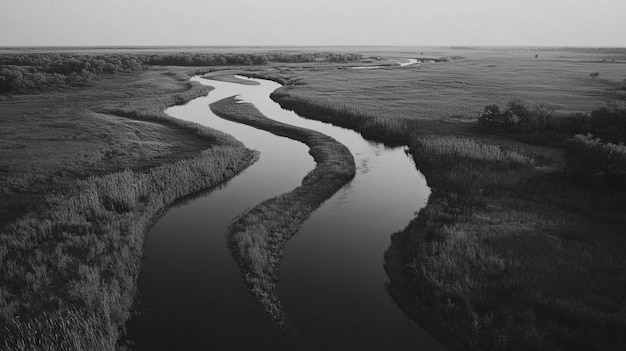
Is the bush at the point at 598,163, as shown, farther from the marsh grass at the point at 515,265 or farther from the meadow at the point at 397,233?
the marsh grass at the point at 515,265

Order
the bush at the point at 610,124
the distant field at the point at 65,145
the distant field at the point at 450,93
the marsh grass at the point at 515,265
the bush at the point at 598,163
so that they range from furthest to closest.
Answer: the distant field at the point at 450,93
the bush at the point at 610,124
the distant field at the point at 65,145
the bush at the point at 598,163
the marsh grass at the point at 515,265

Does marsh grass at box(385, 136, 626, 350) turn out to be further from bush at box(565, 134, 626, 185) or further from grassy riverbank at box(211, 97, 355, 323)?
grassy riverbank at box(211, 97, 355, 323)

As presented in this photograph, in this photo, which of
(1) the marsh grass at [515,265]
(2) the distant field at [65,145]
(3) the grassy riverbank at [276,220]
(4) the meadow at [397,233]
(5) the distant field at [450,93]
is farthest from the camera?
(5) the distant field at [450,93]

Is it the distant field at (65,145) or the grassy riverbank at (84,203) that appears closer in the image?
the grassy riverbank at (84,203)

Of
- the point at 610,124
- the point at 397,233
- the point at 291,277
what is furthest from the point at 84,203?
the point at 610,124

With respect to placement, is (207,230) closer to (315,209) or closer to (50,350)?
(315,209)

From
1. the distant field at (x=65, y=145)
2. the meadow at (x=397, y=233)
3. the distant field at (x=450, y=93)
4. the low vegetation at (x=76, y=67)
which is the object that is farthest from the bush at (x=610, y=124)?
the low vegetation at (x=76, y=67)

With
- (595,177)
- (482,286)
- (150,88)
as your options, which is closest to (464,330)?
(482,286)
